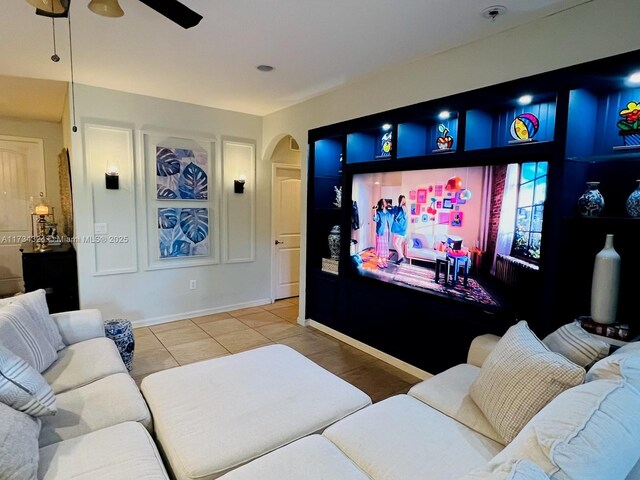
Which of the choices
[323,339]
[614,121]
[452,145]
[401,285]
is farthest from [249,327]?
[614,121]

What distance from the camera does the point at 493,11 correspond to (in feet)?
7.20

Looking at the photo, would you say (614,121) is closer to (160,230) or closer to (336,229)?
(336,229)

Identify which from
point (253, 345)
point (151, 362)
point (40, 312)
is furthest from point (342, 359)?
point (40, 312)

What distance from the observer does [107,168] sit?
13.0 ft

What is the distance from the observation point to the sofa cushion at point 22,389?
1.46 m

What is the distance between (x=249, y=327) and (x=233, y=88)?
2.66 metres

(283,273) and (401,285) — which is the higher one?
(401,285)

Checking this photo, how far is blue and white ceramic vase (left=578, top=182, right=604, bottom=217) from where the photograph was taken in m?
2.14

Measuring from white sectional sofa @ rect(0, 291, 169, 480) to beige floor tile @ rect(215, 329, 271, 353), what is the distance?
153 cm

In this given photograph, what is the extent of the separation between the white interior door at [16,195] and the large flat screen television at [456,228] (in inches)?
198

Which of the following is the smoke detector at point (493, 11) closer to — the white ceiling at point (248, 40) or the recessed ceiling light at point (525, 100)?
the white ceiling at point (248, 40)

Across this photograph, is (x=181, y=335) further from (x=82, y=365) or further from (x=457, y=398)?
(x=457, y=398)

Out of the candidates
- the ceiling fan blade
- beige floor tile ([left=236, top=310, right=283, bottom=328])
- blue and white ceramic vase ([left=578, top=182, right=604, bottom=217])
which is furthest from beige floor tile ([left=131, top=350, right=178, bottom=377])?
blue and white ceramic vase ([left=578, top=182, right=604, bottom=217])

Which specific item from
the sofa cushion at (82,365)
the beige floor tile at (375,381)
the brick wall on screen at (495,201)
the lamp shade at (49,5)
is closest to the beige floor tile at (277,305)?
the beige floor tile at (375,381)
